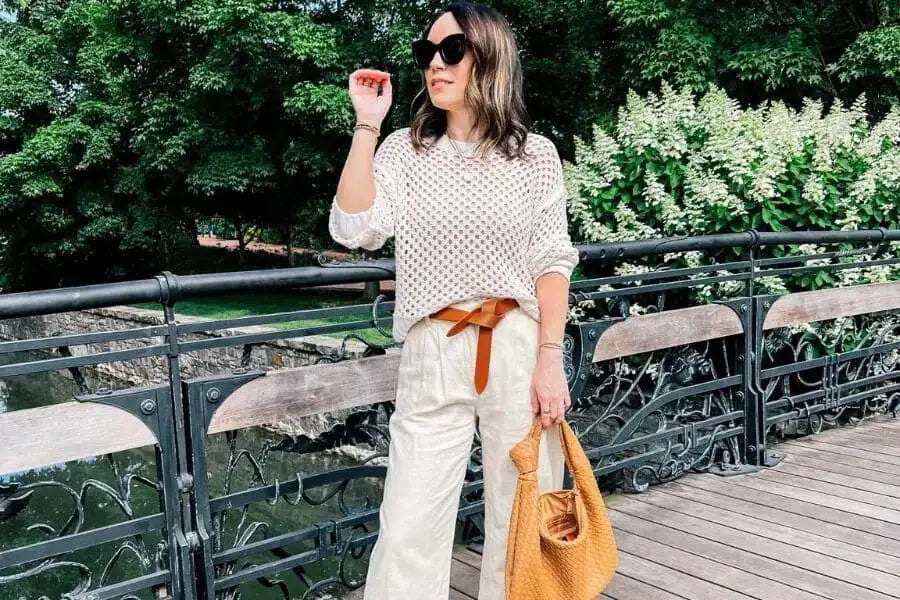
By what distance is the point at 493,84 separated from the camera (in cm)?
166

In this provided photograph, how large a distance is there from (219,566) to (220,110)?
13.1 metres

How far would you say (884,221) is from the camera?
5.30 m

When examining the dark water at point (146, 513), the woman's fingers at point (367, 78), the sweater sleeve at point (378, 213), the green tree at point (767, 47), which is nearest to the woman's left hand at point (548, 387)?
the sweater sleeve at point (378, 213)

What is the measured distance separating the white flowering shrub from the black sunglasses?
4001mm

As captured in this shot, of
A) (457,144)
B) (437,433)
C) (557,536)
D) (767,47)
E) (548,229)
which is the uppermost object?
(767,47)

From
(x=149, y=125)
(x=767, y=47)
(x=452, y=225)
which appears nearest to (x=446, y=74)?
(x=452, y=225)

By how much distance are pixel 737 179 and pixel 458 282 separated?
Result: 4082 mm

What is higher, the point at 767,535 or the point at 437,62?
the point at 437,62

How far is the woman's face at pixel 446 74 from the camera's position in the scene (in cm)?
164

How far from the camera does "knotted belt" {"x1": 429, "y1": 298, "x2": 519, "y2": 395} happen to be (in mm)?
1658

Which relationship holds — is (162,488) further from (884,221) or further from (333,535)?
(884,221)

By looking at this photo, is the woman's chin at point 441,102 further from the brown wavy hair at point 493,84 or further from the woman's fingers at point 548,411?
the woman's fingers at point 548,411

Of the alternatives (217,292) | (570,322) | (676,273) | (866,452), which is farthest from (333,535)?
(866,452)

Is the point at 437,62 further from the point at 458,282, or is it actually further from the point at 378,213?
the point at 458,282
